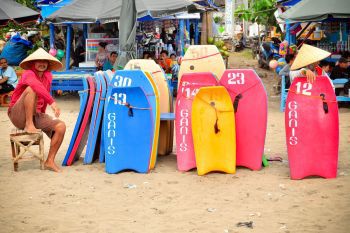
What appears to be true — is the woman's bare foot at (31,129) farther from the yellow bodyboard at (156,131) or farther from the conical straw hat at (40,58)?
the yellow bodyboard at (156,131)

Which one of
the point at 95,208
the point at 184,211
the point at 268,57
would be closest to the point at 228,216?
the point at 184,211

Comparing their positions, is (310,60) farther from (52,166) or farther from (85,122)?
(52,166)

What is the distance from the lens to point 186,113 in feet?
22.6

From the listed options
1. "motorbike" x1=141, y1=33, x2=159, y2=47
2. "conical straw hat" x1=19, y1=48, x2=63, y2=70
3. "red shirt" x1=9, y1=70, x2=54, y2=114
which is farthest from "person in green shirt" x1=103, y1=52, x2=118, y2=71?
"red shirt" x1=9, y1=70, x2=54, y2=114

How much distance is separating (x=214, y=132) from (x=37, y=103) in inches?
82.4

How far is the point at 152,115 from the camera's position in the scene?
689cm

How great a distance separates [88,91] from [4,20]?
23.0 ft

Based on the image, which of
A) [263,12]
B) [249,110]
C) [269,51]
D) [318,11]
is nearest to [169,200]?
[249,110]

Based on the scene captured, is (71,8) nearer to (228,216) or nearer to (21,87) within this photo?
(21,87)

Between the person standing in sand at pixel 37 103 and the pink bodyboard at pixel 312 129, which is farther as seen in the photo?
the person standing in sand at pixel 37 103

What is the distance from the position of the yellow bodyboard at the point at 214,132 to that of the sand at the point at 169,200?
15cm

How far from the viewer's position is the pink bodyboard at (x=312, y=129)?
248 inches

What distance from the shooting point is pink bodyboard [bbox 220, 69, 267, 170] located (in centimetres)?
680

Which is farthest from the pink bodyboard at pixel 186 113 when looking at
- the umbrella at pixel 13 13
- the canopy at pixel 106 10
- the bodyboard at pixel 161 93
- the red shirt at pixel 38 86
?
the umbrella at pixel 13 13
